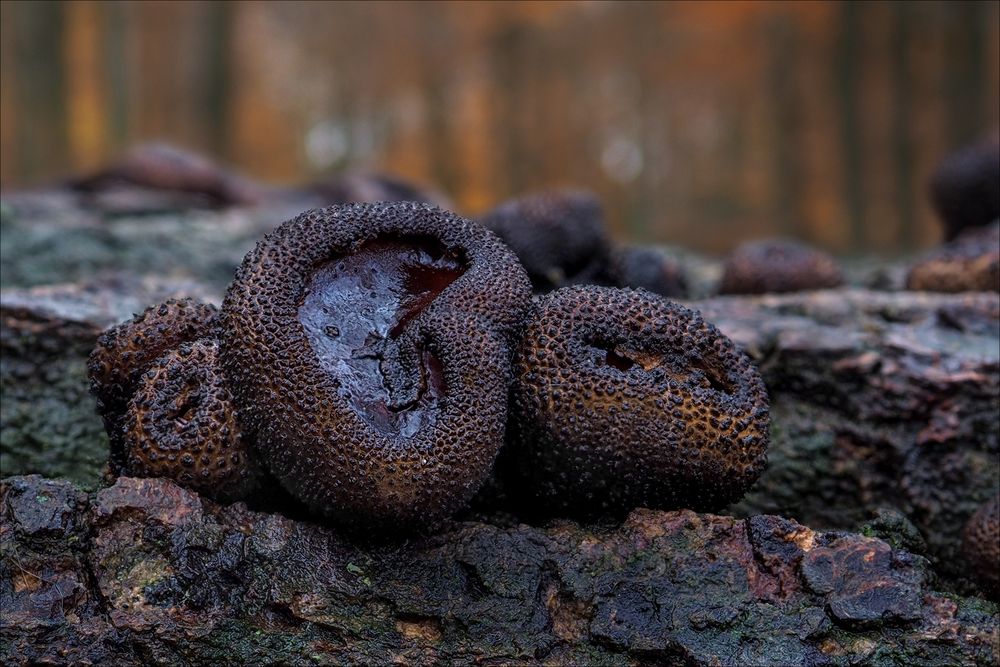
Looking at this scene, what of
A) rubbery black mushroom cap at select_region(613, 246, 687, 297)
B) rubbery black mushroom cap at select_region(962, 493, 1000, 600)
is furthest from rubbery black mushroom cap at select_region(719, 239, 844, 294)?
rubbery black mushroom cap at select_region(962, 493, 1000, 600)

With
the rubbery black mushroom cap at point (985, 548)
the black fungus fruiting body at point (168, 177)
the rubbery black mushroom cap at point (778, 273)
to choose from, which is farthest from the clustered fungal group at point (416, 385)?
the black fungus fruiting body at point (168, 177)

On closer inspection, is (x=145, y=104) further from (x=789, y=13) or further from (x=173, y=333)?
(x=173, y=333)

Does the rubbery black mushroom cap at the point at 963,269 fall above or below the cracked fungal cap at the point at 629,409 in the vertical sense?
below

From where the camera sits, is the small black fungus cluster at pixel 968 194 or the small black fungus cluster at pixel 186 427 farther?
the small black fungus cluster at pixel 968 194

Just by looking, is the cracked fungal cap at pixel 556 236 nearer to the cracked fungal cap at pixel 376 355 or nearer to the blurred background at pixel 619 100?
the cracked fungal cap at pixel 376 355

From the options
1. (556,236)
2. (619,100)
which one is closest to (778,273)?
(556,236)

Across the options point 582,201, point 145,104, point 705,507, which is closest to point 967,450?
point 705,507
